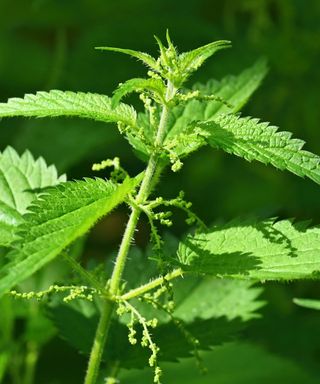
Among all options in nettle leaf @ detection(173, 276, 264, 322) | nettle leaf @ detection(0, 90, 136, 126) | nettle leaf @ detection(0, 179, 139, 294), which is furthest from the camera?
nettle leaf @ detection(173, 276, 264, 322)

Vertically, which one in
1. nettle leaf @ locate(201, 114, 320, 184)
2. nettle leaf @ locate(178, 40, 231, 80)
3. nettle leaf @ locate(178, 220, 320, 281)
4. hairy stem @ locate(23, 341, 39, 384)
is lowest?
hairy stem @ locate(23, 341, 39, 384)

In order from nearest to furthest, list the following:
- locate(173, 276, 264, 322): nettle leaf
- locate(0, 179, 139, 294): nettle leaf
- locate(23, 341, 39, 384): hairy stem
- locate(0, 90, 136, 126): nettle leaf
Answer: locate(0, 179, 139, 294): nettle leaf → locate(0, 90, 136, 126): nettle leaf → locate(173, 276, 264, 322): nettle leaf → locate(23, 341, 39, 384): hairy stem

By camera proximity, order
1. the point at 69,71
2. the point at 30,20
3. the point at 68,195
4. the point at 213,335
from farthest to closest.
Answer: the point at 30,20 → the point at 69,71 → the point at 213,335 → the point at 68,195

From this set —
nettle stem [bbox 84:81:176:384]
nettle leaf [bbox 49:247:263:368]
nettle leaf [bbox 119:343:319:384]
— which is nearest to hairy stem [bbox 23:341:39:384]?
nettle leaf [bbox 49:247:263:368]

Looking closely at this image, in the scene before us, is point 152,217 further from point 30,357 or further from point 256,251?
point 30,357

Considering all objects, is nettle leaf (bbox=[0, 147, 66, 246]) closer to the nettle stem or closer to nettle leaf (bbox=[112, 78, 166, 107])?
the nettle stem

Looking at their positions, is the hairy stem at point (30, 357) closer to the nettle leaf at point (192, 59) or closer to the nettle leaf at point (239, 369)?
the nettle leaf at point (239, 369)

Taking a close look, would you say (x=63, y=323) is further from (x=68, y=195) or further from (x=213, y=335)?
(x=68, y=195)

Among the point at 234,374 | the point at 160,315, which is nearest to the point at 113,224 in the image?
the point at 234,374
